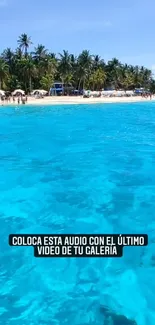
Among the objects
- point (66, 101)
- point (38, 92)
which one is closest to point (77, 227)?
point (66, 101)

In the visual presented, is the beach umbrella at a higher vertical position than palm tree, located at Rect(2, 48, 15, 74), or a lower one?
lower

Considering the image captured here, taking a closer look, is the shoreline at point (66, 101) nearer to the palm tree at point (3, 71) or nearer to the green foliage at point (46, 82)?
the green foliage at point (46, 82)

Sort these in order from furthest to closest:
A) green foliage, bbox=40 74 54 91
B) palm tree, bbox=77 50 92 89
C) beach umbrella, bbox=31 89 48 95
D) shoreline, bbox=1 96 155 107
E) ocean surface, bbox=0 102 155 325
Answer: palm tree, bbox=77 50 92 89 < green foliage, bbox=40 74 54 91 < beach umbrella, bbox=31 89 48 95 < shoreline, bbox=1 96 155 107 < ocean surface, bbox=0 102 155 325

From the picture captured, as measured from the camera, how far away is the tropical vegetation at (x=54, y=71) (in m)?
74.9

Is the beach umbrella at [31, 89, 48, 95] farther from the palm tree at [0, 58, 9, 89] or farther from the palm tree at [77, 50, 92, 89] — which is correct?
the palm tree at [77, 50, 92, 89]

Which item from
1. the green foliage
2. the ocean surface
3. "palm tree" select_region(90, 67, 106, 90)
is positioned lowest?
the ocean surface

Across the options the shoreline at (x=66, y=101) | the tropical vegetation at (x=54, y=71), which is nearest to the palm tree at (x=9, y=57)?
the tropical vegetation at (x=54, y=71)

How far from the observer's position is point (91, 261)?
20.9ft

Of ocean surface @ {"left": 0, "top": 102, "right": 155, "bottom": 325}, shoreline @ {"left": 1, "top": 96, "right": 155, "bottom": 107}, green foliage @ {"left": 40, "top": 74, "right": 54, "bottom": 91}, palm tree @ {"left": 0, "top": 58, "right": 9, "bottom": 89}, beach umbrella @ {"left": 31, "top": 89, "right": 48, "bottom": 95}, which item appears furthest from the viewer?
green foliage @ {"left": 40, "top": 74, "right": 54, "bottom": 91}

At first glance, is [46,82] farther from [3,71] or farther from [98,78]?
[98,78]

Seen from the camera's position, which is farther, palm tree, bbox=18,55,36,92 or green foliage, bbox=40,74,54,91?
green foliage, bbox=40,74,54,91

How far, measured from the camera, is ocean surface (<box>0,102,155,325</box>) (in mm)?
5113

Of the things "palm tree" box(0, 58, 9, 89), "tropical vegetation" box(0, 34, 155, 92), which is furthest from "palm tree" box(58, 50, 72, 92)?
"palm tree" box(0, 58, 9, 89)

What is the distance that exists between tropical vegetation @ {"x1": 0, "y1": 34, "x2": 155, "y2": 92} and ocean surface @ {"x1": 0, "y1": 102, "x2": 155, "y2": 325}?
61284 mm
